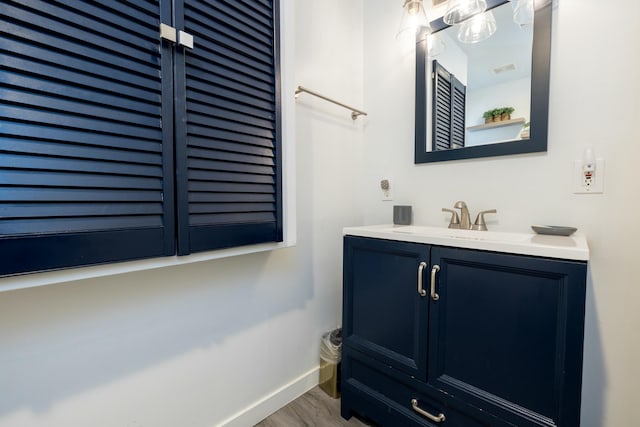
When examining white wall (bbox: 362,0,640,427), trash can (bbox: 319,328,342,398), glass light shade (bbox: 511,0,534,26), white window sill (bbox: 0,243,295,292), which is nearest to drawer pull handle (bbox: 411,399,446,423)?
trash can (bbox: 319,328,342,398)

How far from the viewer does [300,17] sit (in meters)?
1.52

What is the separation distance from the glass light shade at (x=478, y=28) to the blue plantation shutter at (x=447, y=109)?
164 mm

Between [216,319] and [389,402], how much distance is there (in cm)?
85

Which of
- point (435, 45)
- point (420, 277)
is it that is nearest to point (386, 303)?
point (420, 277)

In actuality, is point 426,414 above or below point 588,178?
below

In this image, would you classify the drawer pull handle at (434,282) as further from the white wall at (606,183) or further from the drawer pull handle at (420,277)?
the white wall at (606,183)

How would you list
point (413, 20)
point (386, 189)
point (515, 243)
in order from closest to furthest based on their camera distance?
point (515, 243), point (413, 20), point (386, 189)

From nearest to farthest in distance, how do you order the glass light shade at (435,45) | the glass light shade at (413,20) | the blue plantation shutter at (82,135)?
the blue plantation shutter at (82,135)
the glass light shade at (413,20)
the glass light shade at (435,45)

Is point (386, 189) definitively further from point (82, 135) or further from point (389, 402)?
point (82, 135)

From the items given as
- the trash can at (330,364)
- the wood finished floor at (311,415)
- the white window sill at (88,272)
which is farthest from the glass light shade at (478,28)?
the wood finished floor at (311,415)

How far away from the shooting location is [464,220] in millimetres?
1372

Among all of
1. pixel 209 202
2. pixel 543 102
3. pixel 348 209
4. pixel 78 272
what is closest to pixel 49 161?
pixel 78 272

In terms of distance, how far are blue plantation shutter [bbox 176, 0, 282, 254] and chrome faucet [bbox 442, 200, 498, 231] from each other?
34.9 inches

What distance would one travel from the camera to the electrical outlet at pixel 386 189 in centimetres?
175
